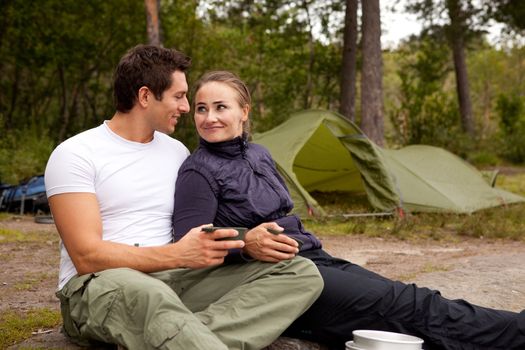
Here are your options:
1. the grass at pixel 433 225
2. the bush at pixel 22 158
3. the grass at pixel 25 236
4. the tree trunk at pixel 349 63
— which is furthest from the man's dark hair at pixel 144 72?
the tree trunk at pixel 349 63

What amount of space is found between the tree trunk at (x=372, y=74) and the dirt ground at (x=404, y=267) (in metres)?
4.29

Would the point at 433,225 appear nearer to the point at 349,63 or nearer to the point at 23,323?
the point at 23,323

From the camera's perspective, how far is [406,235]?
7293 mm

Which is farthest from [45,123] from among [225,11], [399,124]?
[399,124]

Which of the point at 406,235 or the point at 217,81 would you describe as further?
the point at 406,235

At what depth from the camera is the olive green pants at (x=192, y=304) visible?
2244mm

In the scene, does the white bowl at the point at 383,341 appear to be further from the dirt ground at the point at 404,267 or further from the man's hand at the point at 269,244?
the dirt ground at the point at 404,267

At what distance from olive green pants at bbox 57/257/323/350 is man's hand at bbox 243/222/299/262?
0.03m

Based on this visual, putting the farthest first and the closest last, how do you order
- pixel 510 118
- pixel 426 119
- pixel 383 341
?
pixel 510 118, pixel 426 119, pixel 383 341

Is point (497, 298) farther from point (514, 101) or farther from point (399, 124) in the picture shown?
point (514, 101)

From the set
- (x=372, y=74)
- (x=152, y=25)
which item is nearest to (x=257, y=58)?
(x=152, y=25)

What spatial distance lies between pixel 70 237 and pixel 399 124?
14.3m

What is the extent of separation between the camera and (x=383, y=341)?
2465mm

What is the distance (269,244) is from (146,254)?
1.43 ft
